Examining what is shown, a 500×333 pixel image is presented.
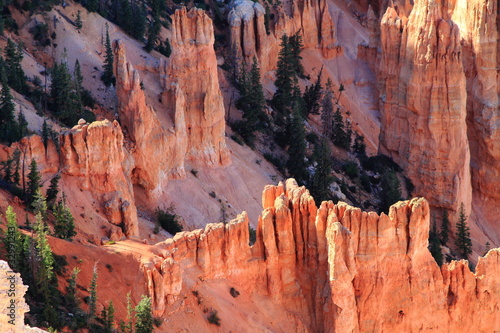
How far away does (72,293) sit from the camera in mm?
41969

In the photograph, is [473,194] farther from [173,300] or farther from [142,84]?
[173,300]

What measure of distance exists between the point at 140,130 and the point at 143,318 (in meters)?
21.6

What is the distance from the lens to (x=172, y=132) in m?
64.1

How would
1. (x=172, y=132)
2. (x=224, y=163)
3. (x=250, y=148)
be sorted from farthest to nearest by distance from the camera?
1. (x=250, y=148)
2. (x=224, y=163)
3. (x=172, y=132)

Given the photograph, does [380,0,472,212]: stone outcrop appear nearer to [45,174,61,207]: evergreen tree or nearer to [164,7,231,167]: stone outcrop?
[164,7,231,167]: stone outcrop

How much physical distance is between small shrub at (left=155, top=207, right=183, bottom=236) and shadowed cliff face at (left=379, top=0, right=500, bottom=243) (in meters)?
23.8

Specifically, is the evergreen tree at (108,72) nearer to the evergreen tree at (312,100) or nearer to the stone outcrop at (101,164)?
the stone outcrop at (101,164)

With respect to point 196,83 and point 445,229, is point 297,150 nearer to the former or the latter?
point 196,83

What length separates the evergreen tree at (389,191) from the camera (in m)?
76.4

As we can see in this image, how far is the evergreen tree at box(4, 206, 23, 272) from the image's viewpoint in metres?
40.7

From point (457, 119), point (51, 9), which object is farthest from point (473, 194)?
point (51, 9)

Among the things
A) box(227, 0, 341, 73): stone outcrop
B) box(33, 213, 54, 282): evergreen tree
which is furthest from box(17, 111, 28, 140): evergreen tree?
box(227, 0, 341, 73): stone outcrop

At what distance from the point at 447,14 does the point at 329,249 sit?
1397 inches

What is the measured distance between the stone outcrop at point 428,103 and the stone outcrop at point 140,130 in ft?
71.7
